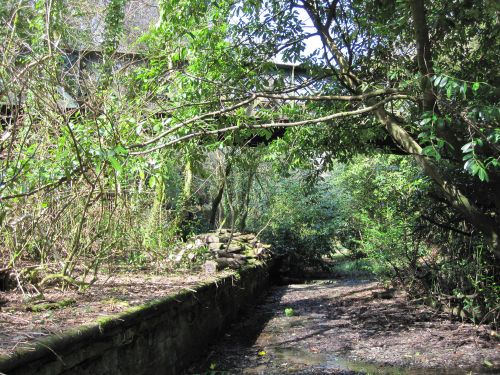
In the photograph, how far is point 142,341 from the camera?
4.39 m

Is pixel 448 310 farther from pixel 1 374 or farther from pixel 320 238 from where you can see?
pixel 320 238

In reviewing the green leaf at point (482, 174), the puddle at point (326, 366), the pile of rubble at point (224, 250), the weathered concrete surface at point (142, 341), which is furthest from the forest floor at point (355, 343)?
the green leaf at point (482, 174)

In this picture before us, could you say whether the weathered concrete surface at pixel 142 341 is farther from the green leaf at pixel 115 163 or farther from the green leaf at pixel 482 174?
the green leaf at pixel 482 174

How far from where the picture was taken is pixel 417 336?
6727 mm

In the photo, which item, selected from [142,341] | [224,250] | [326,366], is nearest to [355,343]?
[326,366]

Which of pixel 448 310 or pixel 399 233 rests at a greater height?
pixel 399 233

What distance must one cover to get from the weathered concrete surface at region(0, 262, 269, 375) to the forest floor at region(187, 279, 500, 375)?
348 millimetres

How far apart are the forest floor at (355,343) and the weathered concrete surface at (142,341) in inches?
13.7

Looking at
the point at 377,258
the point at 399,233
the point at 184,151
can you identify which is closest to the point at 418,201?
the point at 399,233

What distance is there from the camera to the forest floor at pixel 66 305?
10.6ft

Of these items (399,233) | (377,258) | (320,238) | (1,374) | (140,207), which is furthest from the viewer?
(320,238)

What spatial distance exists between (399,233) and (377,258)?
1.00 metres

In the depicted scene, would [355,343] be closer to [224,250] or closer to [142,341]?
[142,341]

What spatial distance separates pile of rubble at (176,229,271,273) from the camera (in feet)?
27.3
